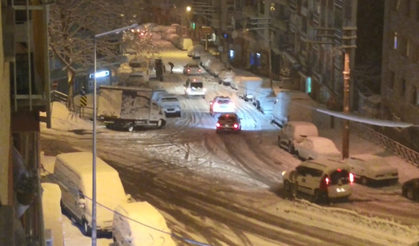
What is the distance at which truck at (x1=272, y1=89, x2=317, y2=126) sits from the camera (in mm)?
40156

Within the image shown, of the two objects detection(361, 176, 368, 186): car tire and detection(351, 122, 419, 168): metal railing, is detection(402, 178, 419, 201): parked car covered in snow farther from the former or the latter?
detection(351, 122, 419, 168): metal railing

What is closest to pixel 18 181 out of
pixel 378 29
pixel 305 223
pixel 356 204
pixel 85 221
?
pixel 85 221

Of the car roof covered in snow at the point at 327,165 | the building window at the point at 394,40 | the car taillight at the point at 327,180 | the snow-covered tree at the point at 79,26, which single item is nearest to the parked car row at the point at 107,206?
the car taillight at the point at 327,180

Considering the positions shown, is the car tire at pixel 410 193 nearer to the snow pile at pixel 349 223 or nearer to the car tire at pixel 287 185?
the snow pile at pixel 349 223

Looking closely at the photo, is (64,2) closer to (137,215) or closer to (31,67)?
(137,215)

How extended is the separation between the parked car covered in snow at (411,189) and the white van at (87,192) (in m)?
10.4

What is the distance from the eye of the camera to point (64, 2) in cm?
4000

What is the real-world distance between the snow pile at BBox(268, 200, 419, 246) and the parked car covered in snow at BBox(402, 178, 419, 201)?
11.0 ft

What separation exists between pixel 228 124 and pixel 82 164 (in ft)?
52.6

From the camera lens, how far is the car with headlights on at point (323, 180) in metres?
24.5

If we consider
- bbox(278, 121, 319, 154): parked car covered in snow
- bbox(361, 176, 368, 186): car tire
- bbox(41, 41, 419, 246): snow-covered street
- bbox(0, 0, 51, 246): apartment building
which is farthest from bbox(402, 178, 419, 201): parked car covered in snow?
bbox(0, 0, 51, 246): apartment building

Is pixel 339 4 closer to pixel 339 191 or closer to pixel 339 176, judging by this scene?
pixel 339 176

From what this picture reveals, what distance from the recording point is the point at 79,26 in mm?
40594

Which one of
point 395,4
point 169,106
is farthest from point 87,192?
point 395,4
